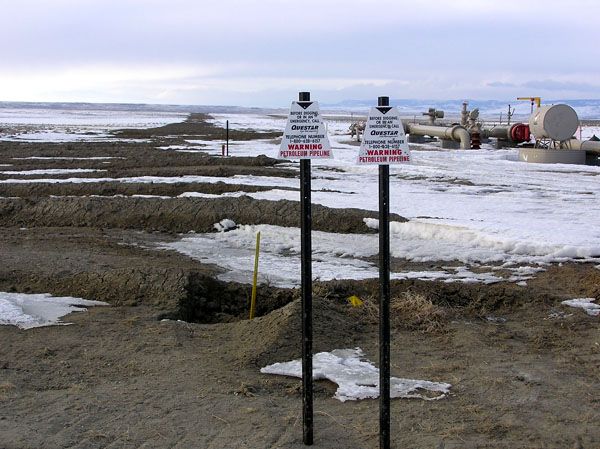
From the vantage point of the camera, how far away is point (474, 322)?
8.69 m

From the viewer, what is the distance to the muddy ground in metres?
5.38

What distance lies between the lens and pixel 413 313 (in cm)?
866

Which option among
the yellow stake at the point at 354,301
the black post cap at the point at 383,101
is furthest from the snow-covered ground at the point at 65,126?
the black post cap at the point at 383,101

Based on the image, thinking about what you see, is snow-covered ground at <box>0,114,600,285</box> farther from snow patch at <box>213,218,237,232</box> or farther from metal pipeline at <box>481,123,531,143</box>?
metal pipeline at <box>481,123,531,143</box>

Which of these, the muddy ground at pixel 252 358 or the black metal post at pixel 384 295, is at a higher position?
the black metal post at pixel 384 295

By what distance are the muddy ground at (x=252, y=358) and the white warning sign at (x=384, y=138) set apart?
207 centimetres

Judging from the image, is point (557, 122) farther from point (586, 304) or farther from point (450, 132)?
point (586, 304)

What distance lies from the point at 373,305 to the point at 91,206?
9.66 meters

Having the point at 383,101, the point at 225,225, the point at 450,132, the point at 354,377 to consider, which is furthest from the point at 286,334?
the point at 450,132

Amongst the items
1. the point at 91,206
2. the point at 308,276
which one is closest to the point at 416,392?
the point at 308,276

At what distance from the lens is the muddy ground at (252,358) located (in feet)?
17.7

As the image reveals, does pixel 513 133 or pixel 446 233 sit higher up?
pixel 513 133

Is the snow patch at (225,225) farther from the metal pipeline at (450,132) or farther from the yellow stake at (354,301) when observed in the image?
the metal pipeline at (450,132)

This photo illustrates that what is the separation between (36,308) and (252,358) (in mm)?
3456
